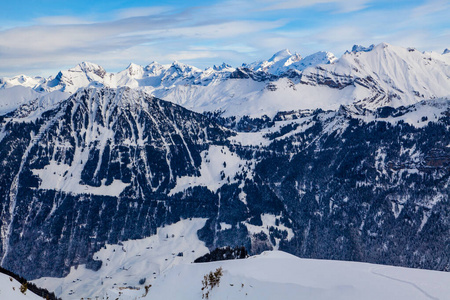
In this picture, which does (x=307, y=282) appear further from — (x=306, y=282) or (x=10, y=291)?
(x=10, y=291)

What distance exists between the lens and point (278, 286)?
42.8 metres

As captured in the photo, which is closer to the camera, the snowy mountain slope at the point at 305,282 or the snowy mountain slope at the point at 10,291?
the snowy mountain slope at the point at 10,291

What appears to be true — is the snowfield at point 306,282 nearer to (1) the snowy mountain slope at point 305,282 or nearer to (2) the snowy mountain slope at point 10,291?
(1) the snowy mountain slope at point 305,282

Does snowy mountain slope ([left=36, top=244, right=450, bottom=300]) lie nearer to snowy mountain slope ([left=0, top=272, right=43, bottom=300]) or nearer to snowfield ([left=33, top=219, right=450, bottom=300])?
snowfield ([left=33, top=219, right=450, bottom=300])

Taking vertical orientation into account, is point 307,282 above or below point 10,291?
below

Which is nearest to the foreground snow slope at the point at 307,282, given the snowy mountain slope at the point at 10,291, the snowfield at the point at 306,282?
the snowfield at the point at 306,282

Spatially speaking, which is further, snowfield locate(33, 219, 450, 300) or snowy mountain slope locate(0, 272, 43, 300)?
snowfield locate(33, 219, 450, 300)

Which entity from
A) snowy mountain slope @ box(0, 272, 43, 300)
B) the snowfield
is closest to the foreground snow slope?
the snowfield

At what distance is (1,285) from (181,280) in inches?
794

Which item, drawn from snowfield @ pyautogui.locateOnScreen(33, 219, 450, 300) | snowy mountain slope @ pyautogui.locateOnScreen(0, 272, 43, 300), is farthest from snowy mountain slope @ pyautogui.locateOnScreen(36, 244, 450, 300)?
snowy mountain slope @ pyautogui.locateOnScreen(0, 272, 43, 300)

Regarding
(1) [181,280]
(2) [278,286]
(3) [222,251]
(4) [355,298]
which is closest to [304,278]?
(2) [278,286]

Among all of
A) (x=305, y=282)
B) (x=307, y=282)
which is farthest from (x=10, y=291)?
(x=307, y=282)

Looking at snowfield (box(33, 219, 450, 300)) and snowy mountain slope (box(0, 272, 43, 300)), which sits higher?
snowy mountain slope (box(0, 272, 43, 300))

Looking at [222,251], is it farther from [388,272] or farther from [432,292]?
[432,292]
